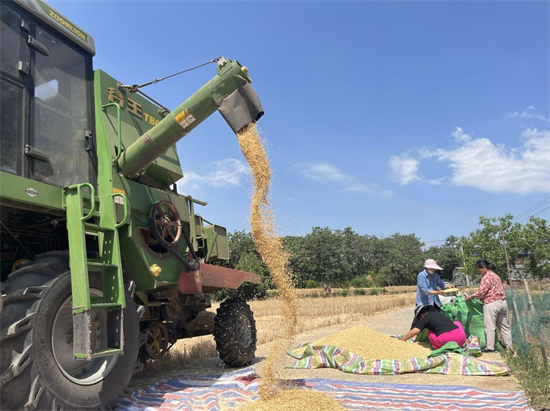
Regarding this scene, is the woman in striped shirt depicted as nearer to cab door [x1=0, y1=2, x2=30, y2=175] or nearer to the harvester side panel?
the harvester side panel

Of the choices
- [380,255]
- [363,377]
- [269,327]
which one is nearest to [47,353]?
[363,377]

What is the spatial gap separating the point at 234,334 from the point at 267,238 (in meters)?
2.10

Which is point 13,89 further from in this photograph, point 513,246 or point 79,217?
point 513,246

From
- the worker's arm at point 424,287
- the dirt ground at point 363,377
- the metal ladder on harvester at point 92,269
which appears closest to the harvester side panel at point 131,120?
the metal ladder on harvester at point 92,269

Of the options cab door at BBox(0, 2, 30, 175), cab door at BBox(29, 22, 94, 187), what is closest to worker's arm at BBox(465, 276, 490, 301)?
cab door at BBox(29, 22, 94, 187)

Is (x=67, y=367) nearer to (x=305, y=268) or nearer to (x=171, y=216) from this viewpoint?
(x=171, y=216)

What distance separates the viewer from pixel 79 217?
3631 mm

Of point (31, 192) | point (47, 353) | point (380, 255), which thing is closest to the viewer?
point (47, 353)

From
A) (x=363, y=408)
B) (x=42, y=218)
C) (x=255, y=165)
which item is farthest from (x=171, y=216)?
(x=363, y=408)

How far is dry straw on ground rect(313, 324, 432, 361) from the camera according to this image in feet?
21.2

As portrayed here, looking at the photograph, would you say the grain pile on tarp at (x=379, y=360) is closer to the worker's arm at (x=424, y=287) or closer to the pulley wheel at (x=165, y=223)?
the worker's arm at (x=424, y=287)

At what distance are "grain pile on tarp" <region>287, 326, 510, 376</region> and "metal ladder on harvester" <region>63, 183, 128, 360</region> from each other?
10.8 feet

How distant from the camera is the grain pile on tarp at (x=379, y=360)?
5.58 metres

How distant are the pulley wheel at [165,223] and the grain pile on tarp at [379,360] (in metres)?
2.66
